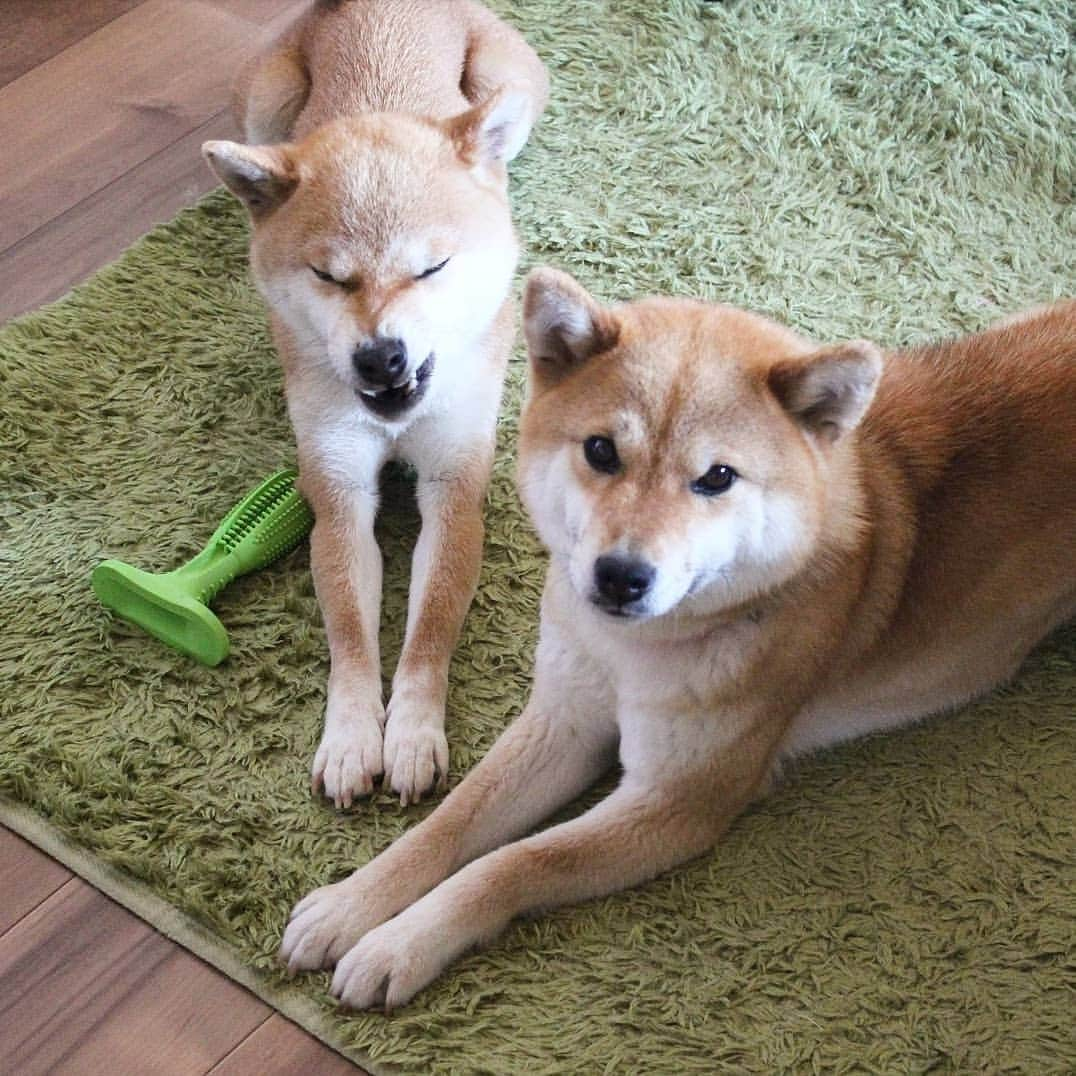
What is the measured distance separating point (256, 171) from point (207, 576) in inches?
27.3

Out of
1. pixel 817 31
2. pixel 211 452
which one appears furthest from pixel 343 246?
pixel 817 31

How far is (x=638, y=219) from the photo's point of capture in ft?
10.1

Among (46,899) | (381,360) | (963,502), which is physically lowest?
(46,899)

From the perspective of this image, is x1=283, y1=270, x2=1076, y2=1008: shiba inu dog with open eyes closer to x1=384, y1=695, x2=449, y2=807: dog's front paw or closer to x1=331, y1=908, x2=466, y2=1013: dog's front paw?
x1=331, y1=908, x2=466, y2=1013: dog's front paw

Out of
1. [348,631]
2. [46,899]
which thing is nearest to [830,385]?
[348,631]

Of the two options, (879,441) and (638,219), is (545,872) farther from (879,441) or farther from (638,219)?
(638,219)

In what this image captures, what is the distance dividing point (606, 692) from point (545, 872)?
27cm

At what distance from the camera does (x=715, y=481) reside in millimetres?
1729

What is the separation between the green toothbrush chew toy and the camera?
2291 mm

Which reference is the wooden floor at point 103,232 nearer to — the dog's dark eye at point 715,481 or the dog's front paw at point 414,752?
the dog's front paw at point 414,752

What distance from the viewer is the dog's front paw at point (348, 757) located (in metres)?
2.11

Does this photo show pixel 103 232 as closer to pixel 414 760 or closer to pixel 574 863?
pixel 414 760

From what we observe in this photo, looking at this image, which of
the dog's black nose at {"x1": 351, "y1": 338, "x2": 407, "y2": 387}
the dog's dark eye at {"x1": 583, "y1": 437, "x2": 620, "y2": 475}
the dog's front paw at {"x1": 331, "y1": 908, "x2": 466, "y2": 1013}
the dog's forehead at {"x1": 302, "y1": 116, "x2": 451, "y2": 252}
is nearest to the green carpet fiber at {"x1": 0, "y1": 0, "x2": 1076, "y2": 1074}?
the dog's front paw at {"x1": 331, "y1": 908, "x2": 466, "y2": 1013}

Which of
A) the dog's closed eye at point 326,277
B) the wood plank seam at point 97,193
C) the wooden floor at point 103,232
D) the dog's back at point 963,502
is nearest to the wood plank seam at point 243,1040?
the wooden floor at point 103,232
